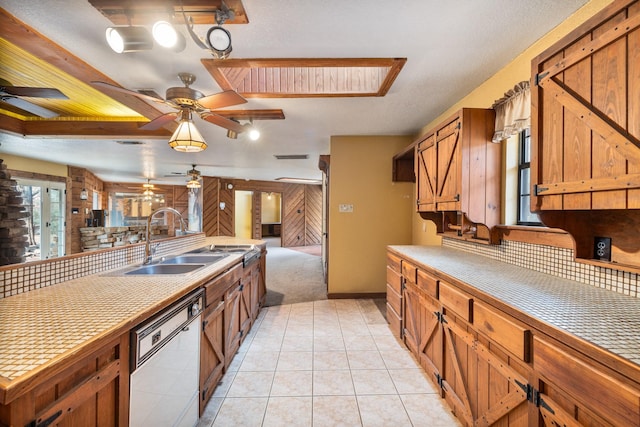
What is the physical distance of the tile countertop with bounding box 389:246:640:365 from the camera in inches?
34.6

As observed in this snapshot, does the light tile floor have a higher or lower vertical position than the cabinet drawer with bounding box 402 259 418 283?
lower

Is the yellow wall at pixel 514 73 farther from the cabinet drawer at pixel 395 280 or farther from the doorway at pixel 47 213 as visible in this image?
the doorway at pixel 47 213

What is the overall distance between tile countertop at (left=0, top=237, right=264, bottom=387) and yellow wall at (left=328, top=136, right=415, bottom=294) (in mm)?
2617

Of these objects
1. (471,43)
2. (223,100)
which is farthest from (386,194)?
(223,100)

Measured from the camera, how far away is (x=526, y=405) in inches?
44.0

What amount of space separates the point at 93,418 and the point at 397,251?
8.11 feet

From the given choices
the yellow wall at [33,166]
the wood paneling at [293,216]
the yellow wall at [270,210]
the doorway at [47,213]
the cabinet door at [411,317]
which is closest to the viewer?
the cabinet door at [411,317]

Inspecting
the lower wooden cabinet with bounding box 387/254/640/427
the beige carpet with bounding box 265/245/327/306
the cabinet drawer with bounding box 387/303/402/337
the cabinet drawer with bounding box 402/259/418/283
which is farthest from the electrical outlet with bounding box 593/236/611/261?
the beige carpet with bounding box 265/245/327/306

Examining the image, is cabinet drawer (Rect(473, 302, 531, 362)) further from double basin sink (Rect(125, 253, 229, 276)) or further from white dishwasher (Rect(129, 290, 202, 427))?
double basin sink (Rect(125, 253, 229, 276))

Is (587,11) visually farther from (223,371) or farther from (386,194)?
(223,371)

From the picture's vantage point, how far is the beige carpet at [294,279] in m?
4.16

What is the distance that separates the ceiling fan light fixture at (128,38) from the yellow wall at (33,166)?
236 inches

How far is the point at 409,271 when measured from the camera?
2412 mm

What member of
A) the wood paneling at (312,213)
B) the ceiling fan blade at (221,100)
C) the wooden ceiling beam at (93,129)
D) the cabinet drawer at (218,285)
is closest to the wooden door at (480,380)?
the cabinet drawer at (218,285)
